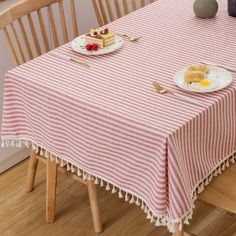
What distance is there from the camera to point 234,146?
5.72 ft

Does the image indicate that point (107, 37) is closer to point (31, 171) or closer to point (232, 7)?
point (232, 7)

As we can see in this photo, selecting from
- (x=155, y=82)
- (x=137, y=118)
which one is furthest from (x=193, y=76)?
(x=137, y=118)

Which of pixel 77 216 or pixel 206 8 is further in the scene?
pixel 77 216

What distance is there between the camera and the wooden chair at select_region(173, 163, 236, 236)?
1.66 m

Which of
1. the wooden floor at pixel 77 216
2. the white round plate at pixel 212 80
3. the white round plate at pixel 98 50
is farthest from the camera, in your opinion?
the wooden floor at pixel 77 216

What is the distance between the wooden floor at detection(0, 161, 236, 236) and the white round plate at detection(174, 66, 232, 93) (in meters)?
0.81

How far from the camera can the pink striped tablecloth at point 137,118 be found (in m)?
1.51

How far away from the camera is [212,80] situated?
1696 millimetres

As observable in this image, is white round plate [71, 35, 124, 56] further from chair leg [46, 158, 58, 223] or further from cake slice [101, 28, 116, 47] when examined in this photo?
chair leg [46, 158, 58, 223]

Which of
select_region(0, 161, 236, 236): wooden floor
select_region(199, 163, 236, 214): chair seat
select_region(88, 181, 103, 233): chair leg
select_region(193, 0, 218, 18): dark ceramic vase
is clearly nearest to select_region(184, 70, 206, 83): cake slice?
select_region(199, 163, 236, 214): chair seat

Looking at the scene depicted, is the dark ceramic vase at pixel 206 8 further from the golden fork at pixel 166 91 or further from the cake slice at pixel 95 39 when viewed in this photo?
the golden fork at pixel 166 91

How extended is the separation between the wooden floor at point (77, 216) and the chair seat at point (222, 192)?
0.55m

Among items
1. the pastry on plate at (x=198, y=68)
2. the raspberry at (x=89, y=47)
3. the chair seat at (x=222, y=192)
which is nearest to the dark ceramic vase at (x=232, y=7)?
the pastry on plate at (x=198, y=68)

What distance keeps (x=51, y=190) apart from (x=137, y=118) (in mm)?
833
